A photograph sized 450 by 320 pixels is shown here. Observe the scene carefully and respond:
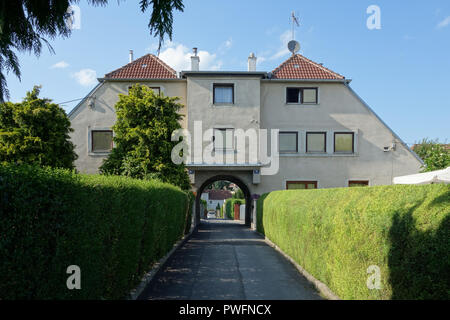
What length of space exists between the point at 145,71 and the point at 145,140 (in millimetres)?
9322

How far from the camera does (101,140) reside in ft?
70.7

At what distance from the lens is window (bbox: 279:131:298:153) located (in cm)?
2166

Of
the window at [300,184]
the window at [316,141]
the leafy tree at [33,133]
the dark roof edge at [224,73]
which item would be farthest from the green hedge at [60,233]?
the window at [316,141]

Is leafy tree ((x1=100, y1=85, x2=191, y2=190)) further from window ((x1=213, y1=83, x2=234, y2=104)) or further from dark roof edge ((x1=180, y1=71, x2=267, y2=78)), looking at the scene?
window ((x1=213, y1=83, x2=234, y2=104))

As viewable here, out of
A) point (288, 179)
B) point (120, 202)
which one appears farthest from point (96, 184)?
point (288, 179)

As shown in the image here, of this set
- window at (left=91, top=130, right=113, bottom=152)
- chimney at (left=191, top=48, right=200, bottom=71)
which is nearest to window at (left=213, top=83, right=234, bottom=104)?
chimney at (left=191, top=48, right=200, bottom=71)

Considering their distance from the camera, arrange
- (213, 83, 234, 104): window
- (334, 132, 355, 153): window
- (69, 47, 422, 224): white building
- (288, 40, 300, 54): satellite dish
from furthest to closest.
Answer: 1. (288, 40, 300, 54): satellite dish
2. (334, 132, 355, 153): window
3. (213, 83, 234, 104): window
4. (69, 47, 422, 224): white building

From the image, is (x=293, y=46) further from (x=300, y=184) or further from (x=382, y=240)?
(x=382, y=240)

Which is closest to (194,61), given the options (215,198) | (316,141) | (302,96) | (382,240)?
(302,96)

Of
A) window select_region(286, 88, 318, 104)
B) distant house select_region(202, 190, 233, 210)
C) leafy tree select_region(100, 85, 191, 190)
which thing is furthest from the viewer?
distant house select_region(202, 190, 233, 210)

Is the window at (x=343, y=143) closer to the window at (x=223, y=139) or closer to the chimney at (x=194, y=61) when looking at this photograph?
the window at (x=223, y=139)

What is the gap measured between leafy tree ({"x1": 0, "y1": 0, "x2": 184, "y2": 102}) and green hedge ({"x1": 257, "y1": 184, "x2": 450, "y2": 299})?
122 inches

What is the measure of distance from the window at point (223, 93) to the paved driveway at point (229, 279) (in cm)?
1222

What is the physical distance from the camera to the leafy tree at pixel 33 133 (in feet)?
45.2
